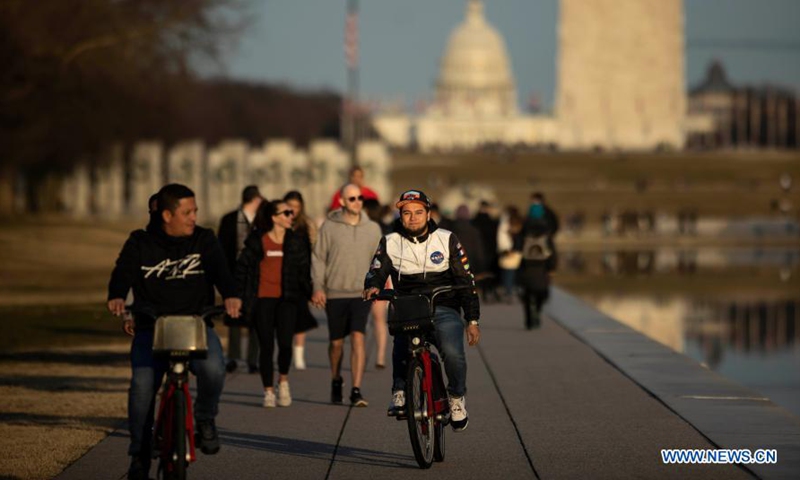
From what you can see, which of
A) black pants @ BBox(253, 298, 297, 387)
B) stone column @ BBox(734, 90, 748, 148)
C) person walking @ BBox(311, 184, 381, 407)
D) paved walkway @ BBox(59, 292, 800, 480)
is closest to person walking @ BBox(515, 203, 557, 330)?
paved walkway @ BBox(59, 292, 800, 480)

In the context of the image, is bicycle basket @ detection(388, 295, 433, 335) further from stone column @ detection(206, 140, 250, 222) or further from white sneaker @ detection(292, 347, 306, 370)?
stone column @ detection(206, 140, 250, 222)

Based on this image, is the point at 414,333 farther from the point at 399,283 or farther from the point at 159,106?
the point at 159,106

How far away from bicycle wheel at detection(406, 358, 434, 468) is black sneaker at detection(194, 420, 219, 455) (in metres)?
1.18

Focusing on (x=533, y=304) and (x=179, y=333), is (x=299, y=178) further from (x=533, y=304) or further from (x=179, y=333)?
(x=179, y=333)

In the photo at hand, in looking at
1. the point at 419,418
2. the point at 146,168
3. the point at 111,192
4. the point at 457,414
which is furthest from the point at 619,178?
the point at 419,418

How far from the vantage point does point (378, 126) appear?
171 m

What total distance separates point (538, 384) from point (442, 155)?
9561 centimetres

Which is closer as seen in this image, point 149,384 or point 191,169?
point 149,384

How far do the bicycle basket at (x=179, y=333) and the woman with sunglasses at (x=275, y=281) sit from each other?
431 centimetres

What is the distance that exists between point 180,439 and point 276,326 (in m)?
4.74

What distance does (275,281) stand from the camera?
13.5m

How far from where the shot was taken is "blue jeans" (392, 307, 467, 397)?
10.4 m

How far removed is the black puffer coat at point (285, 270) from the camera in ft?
43.8

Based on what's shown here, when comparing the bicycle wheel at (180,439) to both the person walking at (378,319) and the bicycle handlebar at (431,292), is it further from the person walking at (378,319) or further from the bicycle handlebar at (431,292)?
the person walking at (378,319)
